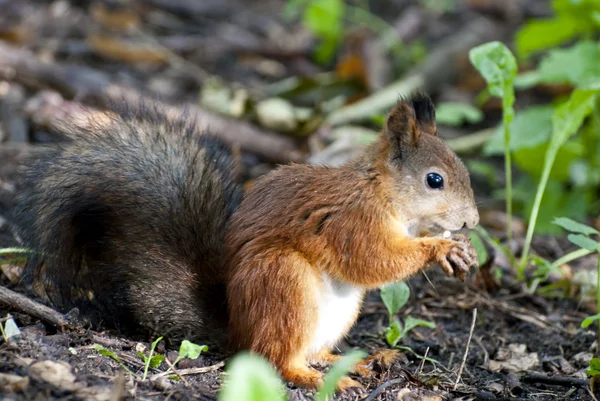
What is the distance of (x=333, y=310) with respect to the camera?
8.55 ft

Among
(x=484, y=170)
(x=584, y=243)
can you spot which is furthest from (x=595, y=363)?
(x=484, y=170)

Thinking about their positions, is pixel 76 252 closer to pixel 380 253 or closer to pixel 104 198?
pixel 104 198

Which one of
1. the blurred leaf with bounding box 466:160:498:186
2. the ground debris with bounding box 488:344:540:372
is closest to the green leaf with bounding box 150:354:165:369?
the ground debris with bounding box 488:344:540:372

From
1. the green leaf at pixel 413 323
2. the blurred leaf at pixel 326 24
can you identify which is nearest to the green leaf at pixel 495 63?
the green leaf at pixel 413 323

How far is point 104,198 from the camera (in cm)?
252

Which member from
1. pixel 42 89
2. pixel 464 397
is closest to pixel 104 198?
pixel 464 397

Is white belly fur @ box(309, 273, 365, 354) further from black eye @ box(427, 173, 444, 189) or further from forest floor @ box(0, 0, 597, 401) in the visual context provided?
black eye @ box(427, 173, 444, 189)

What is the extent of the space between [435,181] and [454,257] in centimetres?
27

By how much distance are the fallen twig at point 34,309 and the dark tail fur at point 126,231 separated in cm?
7

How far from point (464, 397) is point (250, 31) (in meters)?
4.65

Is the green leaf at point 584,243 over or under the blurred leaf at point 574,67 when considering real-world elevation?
under

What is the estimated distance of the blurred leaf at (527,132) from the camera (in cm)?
387

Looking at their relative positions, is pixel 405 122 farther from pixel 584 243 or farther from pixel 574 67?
pixel 574 67

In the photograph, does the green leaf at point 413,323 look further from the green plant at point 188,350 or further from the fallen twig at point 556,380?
the green plant at point 188,350
